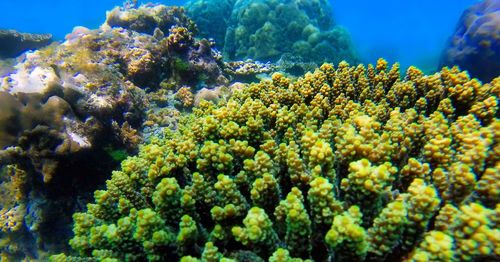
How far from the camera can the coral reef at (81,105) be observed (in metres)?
4.42

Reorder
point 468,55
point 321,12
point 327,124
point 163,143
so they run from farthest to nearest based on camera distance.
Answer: point 321,12 → point 468,55 → point 163,143 → point 327,124

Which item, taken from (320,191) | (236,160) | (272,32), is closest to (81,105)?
(236,160)

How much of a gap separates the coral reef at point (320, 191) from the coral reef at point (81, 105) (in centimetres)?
220

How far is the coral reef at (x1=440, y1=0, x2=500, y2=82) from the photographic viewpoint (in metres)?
8.90

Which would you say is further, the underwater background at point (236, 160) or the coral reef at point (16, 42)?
the coral reef at point (16, 42)

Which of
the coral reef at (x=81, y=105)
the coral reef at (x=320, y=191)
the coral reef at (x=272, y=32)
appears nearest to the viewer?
the coral reef at (x=320, y=191)

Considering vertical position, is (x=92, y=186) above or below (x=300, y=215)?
above

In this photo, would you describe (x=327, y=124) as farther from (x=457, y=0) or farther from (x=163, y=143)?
(x=457, y=0)

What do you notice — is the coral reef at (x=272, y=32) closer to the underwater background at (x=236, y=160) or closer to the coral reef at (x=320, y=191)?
the underwater background at (x=236, y=160)

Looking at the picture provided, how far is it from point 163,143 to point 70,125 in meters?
2.10

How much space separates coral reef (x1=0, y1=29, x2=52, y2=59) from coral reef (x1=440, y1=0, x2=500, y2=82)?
54.2 ft

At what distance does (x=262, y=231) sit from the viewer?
1.79 metres

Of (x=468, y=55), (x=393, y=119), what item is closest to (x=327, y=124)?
(x=393, y=119)

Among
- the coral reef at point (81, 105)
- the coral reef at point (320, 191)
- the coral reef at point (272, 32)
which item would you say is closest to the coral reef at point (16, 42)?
the coral reef at point (272, 32)
